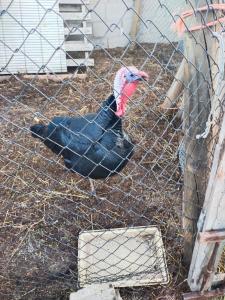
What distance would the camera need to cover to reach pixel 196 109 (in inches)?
54.9

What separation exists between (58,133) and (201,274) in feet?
3.56

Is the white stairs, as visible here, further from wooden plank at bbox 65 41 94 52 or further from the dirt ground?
the dirt ground

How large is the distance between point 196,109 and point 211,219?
44 cm

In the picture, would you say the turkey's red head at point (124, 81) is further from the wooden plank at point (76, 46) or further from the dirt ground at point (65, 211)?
the wooden plank at point (76, 46)

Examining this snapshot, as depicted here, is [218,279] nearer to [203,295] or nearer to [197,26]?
[203,295]

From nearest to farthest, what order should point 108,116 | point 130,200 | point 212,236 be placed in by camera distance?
1. point 212,236
2. point 108,116
3. point 130,200

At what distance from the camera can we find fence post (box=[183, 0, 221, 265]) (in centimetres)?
126

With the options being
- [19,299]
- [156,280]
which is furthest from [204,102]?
[19,299]

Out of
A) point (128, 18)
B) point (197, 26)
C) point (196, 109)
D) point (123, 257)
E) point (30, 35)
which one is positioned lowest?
A: point (123, 257)

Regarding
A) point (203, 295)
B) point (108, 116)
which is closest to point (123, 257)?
point (203, 295)

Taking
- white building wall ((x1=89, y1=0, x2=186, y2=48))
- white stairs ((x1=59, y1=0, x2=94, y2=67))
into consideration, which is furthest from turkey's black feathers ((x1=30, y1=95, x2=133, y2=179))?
white building wall ((x1=89, y1=0, x2=186, y2=48))

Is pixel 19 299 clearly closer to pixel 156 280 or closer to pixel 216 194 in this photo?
pixel 156 280

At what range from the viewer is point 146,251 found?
1.90 metres

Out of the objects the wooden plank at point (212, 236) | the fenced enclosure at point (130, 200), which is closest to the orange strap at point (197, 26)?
the fenced enclosure at point (130, 200)
